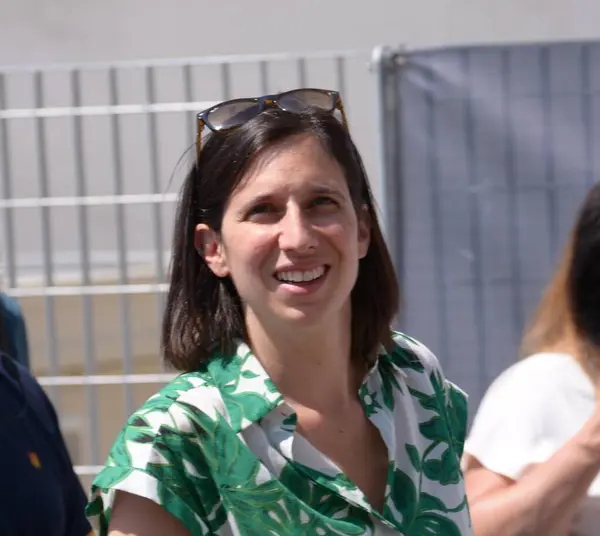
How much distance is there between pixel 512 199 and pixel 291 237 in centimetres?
249

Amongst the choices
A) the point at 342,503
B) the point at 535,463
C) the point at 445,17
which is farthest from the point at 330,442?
the point at 445,17

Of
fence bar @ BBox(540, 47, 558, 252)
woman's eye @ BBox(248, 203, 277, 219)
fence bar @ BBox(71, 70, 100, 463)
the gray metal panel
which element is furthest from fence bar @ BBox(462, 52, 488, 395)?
woman's eye @ BBox(248, 203, 277, 219)

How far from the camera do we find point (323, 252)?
73.7 inches

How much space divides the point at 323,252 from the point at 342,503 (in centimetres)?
35

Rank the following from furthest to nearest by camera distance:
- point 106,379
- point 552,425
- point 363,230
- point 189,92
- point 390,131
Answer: point 106,379 → point 189,92 → point 390,131 → point 552,425 → point 363,230

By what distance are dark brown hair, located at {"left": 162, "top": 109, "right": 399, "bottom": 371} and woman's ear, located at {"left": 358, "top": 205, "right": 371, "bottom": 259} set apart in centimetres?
1

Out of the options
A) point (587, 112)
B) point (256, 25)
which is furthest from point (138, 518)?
point (256, 25)

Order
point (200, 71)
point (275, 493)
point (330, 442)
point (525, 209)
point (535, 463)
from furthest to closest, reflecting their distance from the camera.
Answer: point (200, 71) < point (525, 209) < point (535, 463) < point (330, 442) < point (275, 493)

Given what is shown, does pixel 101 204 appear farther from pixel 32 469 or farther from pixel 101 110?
pixel 32 469

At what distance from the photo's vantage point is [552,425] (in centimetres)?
260

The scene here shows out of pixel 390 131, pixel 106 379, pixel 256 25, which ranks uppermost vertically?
pixel 256 25

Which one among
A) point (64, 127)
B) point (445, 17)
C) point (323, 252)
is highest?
point (445, 17)

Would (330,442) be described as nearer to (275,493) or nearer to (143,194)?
(275,493)

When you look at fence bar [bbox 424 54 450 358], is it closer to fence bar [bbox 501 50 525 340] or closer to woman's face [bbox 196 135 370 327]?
fence bar [bbox 501 50 525 340]
